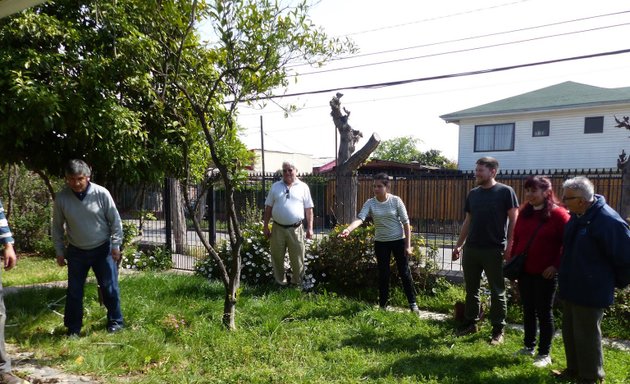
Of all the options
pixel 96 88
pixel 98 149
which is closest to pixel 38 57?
pixel 96 88

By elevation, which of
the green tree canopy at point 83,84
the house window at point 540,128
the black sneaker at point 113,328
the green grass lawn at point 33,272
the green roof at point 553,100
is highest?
the green roof at point 553,100

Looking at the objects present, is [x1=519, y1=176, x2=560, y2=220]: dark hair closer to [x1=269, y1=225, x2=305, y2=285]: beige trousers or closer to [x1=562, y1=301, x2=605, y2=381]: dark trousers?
[x1=562, y1=301, x2=605, y2=381]: dark trousers

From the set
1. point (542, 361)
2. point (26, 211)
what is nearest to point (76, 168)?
point (542, 361)

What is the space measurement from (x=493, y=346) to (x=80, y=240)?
416 cm

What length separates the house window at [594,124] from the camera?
17547mm

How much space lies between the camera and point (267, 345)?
4254 mm

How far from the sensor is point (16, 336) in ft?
14.7

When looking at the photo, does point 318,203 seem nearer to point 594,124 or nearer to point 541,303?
point 541,303

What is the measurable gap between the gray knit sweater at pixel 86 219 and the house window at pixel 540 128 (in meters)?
18.5

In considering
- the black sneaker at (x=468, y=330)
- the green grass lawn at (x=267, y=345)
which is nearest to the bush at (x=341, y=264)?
the green grass lawn at (x=267, y=345)

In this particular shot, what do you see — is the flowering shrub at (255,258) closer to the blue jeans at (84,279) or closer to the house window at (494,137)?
the blue jeans at (84,279)

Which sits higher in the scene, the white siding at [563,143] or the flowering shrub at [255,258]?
the white siding at [563,143]

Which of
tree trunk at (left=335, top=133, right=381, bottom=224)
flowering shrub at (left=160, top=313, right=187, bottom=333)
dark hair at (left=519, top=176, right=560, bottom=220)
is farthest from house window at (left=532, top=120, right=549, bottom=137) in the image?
flowering shrub at (left=160, top=313, right=187, bottom=333)

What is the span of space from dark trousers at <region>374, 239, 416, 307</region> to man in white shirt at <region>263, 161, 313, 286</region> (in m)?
1.15
